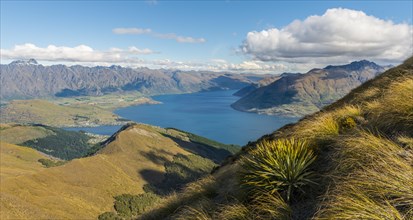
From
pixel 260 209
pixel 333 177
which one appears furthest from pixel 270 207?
pixel 333 177

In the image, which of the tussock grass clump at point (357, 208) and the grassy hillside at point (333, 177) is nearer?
the tussock grass clump at point (357, 208)

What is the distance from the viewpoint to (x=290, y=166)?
812 cm

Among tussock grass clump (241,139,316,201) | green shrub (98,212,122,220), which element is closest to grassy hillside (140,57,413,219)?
tussock grass clump (241,139,316,201)

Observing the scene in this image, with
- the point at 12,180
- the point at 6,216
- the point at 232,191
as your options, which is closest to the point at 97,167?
the point at 12,180

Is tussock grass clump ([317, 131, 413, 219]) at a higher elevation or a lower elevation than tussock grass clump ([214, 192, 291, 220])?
higher

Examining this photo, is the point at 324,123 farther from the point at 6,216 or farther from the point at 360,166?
the point at 6,216

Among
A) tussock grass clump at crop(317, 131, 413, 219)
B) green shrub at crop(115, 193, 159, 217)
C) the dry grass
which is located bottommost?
green shrub at crop(115, 193, 159, 217)

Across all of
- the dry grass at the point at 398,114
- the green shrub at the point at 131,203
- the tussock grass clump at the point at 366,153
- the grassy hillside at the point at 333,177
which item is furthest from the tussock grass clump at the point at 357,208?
the green shrub at the point at 131,203

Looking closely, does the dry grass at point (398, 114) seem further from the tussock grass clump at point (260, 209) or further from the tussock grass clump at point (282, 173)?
the tussock grass clump at point (260, 209)

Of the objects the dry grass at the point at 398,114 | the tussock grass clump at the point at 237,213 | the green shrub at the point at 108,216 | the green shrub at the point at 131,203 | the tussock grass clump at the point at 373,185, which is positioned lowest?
the green shrub at the point at 131,203

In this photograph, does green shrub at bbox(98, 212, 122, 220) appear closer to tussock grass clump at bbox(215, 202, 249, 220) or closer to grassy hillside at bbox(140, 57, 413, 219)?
grassy hillside at bbox(140, 57, 413, 219)

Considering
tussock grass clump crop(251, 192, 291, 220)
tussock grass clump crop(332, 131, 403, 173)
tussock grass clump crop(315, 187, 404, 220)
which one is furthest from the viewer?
tussock grass clump crop(251, 192, 291, 220)

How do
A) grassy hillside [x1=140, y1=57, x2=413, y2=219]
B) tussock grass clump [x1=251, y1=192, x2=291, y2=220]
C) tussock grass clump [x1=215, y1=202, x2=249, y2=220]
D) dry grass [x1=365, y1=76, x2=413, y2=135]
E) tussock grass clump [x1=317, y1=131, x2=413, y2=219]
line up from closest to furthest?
tussock grass clump [x1=317, y1=131, x2=413, y2=219]
grassy hillside [x1=140, y1=57, x2=413, y2=219]
tussock grass clump [x1=251, y1=192, x2=291, y2=220]
tussock grass clump [x1=215, y1=202, x2=249, y2=220]
dry grass [x1=365, y1=76, x2=413, y2=135]

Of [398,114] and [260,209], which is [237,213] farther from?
[398,114]
